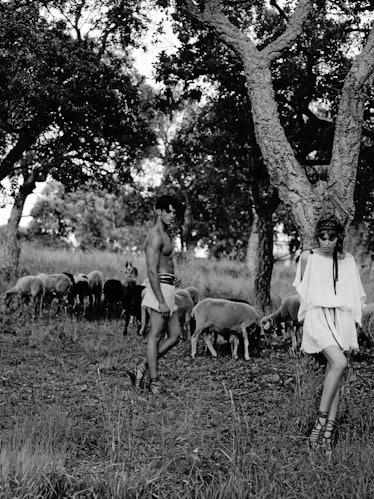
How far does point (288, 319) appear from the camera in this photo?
43.4 feet

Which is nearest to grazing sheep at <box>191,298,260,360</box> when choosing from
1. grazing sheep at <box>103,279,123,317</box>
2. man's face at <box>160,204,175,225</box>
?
man's face at <box>160,204,175,225</box>

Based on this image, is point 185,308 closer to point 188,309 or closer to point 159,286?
point 188,309

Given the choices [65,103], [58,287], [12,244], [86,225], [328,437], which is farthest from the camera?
[86,225]

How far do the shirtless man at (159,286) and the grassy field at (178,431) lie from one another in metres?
0.49

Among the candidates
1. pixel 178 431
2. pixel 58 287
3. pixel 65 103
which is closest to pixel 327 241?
pixel 178 431

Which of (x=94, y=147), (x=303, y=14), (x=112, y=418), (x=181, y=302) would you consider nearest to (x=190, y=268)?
(x=94, y=147)

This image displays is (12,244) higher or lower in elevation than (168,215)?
lower

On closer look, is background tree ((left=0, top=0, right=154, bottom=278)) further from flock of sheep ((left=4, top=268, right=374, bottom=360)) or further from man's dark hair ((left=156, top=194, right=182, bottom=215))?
man's dark hair ((left=156, top=194, right=182, bottom=215))

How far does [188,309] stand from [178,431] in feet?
25.9

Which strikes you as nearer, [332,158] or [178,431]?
[178,431]

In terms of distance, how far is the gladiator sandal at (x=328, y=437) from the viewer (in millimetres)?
5523

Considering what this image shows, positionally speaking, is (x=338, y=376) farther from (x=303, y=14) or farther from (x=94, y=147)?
(x=94, y=147)

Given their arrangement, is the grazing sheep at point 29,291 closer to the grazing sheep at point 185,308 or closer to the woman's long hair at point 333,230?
the grazing sheep at point 185,308

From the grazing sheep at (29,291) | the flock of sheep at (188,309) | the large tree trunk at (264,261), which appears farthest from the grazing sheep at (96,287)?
the large tree trunk at (264,261)
